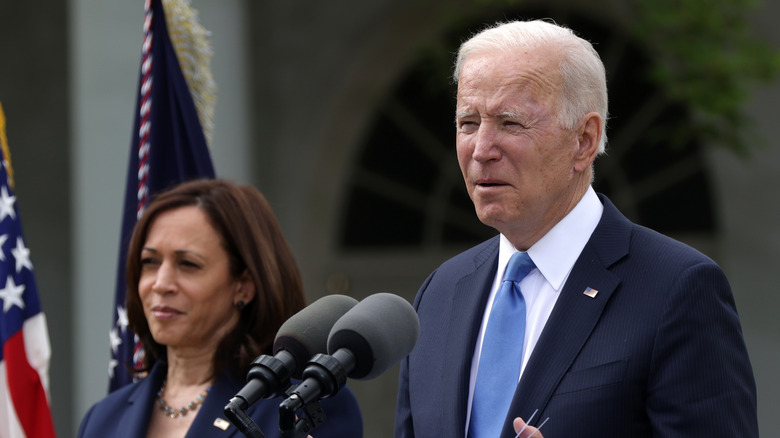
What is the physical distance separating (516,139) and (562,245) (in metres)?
0.28

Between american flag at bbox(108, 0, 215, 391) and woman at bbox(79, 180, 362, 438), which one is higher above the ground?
american flag at bbox(108, 0, 215, 391)

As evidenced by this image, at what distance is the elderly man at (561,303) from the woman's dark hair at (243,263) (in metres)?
0.75

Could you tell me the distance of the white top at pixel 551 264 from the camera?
2.53 meters

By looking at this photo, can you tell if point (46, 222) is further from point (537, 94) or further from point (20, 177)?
point (537, 94)

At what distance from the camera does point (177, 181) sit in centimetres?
400

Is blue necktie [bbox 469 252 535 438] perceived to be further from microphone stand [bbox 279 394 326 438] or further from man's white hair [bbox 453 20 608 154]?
microphone stand [bbox 279 394 326 438]

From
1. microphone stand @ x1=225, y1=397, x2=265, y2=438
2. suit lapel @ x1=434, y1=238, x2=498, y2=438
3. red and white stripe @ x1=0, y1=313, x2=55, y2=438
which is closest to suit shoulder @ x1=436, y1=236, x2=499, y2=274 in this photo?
suit lapel @ x1=434, y1=238, x2=498, y2=438

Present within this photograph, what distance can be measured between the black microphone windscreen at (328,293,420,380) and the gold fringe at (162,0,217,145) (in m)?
2.03

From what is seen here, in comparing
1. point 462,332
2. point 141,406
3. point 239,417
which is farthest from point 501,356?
point 141,406

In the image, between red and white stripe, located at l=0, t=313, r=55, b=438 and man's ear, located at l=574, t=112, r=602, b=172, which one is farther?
red and white stripe, located at l=0, t=313, r=55, b=438

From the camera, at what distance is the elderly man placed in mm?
2270

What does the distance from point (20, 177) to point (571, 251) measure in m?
7.86

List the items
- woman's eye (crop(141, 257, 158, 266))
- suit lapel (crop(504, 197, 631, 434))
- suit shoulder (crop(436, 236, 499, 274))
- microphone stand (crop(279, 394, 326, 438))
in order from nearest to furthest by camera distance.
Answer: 1. microphone stand (crop(279, 394, 326, 438))
2. suit lapel (crop(504, 197, 631, 434))
3. suit shoulder (crop(436, 236, 499, 274))
4. woman's eye (crop(141, 257, 158, 266))

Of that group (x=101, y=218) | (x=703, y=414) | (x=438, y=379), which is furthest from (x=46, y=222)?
(x=703, y=414)
